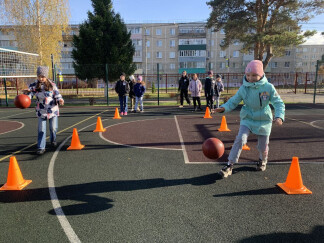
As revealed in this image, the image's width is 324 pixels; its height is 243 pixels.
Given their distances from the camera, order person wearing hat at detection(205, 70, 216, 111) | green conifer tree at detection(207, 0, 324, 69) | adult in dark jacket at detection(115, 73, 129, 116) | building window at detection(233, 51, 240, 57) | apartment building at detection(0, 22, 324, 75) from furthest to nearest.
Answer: building window at detection(233, 51, 240, 57)
apartment building at detection(0, 22, 324, 75)
green conifer tree at detection(207, 0, 324, 69)
person wearing hat at detection(205, 70, 216, 111)
adult in dark jacket at detection(115, 73, 129, 116)

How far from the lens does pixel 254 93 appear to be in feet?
15.1

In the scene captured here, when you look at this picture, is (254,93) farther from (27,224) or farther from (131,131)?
(131,131)

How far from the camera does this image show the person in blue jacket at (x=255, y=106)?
454cm

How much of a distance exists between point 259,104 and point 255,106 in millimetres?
77

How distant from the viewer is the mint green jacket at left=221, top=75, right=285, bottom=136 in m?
4.57

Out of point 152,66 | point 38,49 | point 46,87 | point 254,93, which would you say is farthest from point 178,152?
point 152,66

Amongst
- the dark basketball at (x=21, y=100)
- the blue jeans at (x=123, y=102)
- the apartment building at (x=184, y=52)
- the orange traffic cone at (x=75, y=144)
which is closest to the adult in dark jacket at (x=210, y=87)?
the blue jeans at (x=123, y=102)

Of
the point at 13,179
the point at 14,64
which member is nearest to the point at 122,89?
the point at 14,64

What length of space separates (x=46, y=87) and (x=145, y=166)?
3.30m

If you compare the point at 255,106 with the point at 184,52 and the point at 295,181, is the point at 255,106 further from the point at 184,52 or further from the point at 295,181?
the point at 184,52

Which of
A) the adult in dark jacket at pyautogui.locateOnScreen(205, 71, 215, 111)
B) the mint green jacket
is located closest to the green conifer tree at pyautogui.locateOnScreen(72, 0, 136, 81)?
the adult in dark jacket at pyautogui.locateOnScreen(205, 71, 215, 111)

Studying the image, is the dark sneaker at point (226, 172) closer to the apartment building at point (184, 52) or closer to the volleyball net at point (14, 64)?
the volleyball net at point (14, 64)

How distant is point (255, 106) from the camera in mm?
4660

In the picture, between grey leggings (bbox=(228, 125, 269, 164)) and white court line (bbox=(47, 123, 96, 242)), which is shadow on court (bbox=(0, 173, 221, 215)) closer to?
white court line (bbox=(47, 123, 96, 242))
